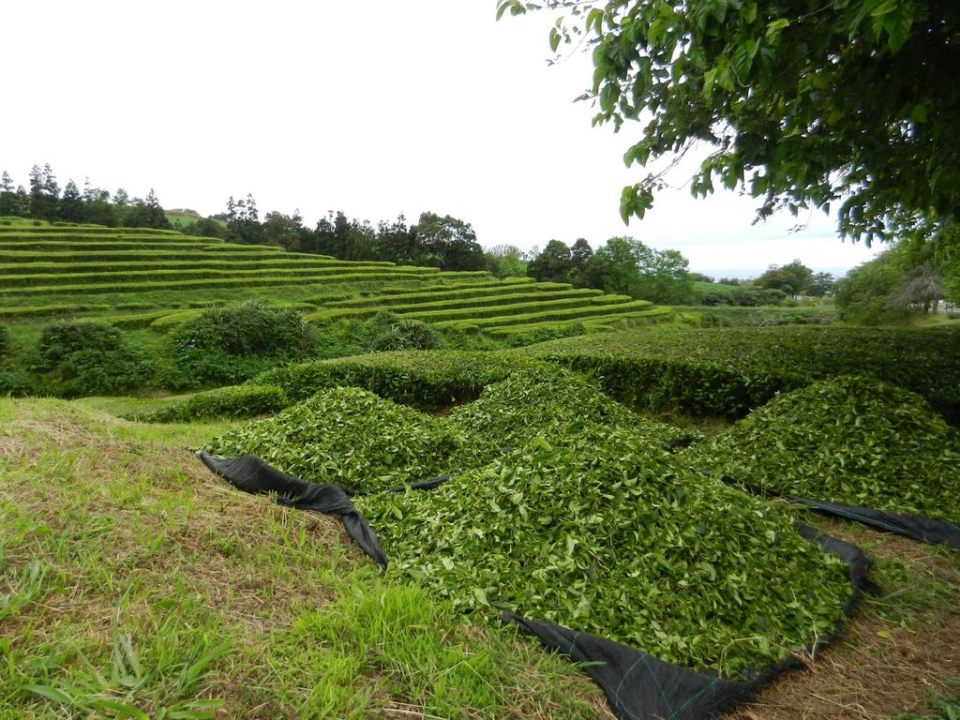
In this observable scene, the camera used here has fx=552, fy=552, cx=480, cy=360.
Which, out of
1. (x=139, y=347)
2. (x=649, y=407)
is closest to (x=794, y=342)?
(x=649, y=407)

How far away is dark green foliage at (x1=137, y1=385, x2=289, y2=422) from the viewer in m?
6.55

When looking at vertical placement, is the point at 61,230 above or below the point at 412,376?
above

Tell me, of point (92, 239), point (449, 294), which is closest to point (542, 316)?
point (449, 294)

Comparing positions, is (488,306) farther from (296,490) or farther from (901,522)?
(901,522)

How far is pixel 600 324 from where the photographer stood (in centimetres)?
1886

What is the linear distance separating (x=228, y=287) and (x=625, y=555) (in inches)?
787

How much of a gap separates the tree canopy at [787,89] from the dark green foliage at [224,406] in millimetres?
5105

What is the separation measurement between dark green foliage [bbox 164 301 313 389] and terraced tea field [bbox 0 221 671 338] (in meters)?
1.77

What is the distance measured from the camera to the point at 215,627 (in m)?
1.82

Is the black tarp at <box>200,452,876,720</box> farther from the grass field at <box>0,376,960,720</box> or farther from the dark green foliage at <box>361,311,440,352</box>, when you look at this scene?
the dark green foliage at <box>361,311,440,352</box>

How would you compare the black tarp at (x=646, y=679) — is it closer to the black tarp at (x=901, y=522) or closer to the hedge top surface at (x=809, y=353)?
the black tarp at (x=901, y=522)

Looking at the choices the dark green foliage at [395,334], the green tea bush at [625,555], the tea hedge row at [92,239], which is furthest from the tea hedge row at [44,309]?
the green tea bush at [625,555]

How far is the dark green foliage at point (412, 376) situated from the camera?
683 cm

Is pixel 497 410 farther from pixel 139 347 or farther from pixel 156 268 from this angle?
pixel 156 268
